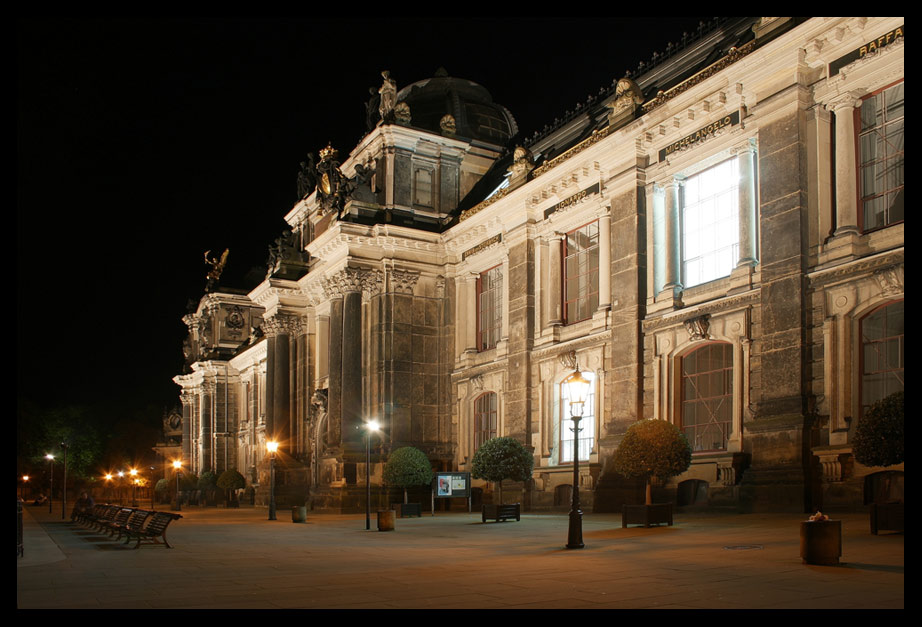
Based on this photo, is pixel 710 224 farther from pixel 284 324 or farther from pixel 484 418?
pixel 284 324

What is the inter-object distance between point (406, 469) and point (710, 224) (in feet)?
56.5

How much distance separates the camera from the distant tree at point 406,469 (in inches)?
1587

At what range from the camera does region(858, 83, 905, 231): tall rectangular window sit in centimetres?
2441

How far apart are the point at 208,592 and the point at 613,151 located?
25.2 meters

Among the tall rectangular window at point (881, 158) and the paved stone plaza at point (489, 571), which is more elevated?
the tall rectangular window at point (881, 158)

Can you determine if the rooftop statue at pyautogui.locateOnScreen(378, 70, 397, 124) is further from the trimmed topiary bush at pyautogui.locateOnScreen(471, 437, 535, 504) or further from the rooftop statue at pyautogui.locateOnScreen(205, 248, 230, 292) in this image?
the rooftop statue at pyautogui.locateOnScreen(205, 248, 230, 292)

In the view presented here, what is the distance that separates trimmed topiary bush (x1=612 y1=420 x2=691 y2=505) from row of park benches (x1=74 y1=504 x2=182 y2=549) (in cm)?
1225

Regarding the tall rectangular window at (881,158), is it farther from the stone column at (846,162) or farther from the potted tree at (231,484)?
the potted tree at (231,484)

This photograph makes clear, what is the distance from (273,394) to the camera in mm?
56312

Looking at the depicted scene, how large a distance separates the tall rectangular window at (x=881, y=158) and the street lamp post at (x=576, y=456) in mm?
10264

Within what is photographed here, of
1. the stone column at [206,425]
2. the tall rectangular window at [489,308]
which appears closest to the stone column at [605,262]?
the tall rectangular window at [489,308]

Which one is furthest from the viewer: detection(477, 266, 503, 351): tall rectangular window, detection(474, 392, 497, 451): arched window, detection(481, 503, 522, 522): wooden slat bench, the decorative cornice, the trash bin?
detection(477, 266, 503, 351): tall rectangular window

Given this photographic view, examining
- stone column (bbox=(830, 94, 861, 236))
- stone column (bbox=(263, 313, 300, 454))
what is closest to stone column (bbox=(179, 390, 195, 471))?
stone column (bbox=(263, 313, 300, 454))

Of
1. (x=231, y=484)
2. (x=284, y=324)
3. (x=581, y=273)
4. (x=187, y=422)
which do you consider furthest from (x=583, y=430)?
(x=187, y=422)
